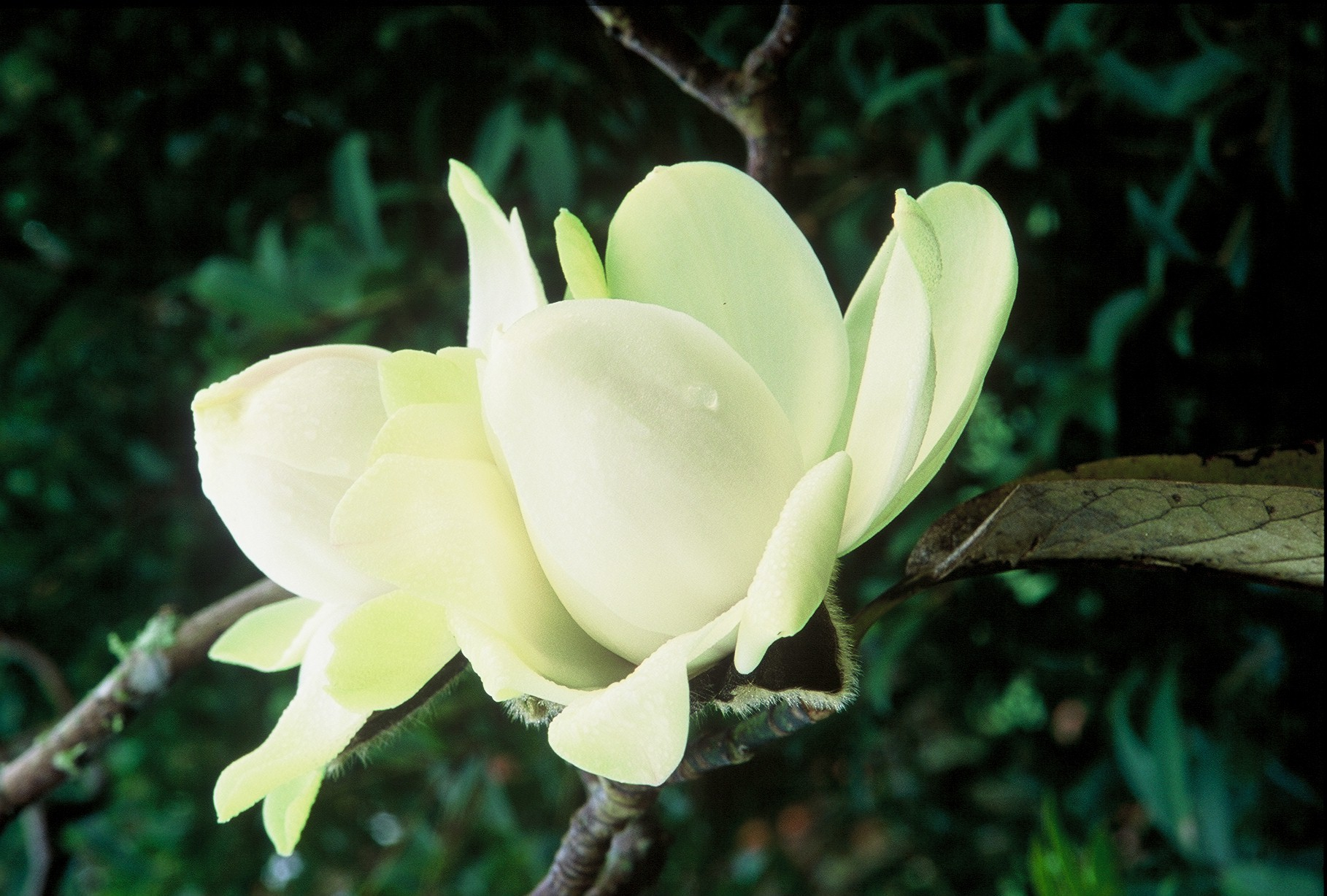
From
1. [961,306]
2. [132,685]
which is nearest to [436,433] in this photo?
[961,306]

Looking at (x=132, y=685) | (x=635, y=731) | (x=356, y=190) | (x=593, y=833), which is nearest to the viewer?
(x=635, y=731)

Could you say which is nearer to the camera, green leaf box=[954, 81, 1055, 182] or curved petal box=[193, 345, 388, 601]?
curved petal box=[193, 345, 388, 601]

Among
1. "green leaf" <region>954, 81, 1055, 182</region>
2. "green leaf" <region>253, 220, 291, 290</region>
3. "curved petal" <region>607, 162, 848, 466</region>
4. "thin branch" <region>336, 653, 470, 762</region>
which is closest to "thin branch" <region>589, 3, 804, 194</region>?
"curved petal" <region>607, 162, 848, 466</region>

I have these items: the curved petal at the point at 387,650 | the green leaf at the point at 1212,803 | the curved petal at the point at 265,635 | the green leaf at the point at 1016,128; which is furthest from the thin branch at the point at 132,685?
the green leaf at the point at 1212,803

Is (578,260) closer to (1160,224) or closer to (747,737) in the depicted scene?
(747,737)

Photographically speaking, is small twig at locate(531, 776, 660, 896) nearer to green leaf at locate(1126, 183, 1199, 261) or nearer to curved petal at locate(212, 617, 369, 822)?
curved petal at locate(212, 617, 369, 822)

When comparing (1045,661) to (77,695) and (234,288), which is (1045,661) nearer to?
(234,288)
